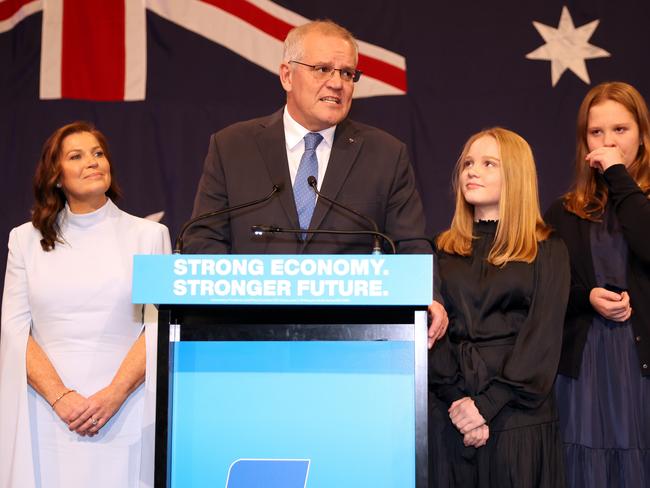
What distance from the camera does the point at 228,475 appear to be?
2.05m

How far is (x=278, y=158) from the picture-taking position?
110 inches

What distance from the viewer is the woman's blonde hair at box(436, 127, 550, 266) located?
276cm

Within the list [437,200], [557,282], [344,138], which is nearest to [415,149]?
[437,200]

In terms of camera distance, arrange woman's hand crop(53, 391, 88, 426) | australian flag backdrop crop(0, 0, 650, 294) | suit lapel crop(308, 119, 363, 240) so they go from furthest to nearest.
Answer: australian flag backdrop crop(0, 0, 650, 294) → woman's hand crop(53, 391, 88, 426) → suit lapel crop(308, 119, 363, 240)

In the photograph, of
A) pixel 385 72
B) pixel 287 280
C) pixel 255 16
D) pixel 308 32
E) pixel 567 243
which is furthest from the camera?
pixel 255 16

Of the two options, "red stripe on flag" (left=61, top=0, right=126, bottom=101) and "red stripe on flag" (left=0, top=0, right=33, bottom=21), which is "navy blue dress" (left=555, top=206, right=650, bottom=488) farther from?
"red stripe on flag" (left=0, top=0, right=33, bottom=21)

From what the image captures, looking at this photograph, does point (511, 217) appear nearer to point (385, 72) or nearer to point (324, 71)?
point (324, 71)

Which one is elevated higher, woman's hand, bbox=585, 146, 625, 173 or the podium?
woman's hand, bbox=585, 146, 625, 173

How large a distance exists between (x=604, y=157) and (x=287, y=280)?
4.82 feet

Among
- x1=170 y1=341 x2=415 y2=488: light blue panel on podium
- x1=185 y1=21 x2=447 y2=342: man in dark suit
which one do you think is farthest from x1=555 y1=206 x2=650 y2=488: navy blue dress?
x1=170 y1=341 x2=415 y2=488: light blue panel on podium

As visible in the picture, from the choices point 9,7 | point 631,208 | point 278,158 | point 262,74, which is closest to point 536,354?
point 631,208

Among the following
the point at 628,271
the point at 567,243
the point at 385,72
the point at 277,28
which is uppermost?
the point at 277,28

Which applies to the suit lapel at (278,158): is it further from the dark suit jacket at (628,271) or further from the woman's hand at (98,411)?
the dark suit jacket at (628,271)

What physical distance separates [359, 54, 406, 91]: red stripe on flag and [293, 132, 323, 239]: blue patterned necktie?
1509 millimetres
